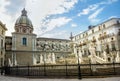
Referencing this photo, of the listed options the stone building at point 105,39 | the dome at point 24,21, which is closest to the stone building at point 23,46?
the dome at point 24,21

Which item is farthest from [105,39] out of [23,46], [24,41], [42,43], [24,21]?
[24,21]

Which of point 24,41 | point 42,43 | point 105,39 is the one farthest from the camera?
point 42,43

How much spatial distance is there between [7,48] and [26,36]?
7929 mm

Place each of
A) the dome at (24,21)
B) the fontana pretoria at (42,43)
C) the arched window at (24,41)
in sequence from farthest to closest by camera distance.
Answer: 1. the dome at (24,21)
2. the arched window at (24,41)
3. the fontana pretoria at (42,43)

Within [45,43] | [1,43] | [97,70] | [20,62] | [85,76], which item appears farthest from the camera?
[45,43]

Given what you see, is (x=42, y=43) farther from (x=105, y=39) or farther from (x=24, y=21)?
(x=105, y=39)

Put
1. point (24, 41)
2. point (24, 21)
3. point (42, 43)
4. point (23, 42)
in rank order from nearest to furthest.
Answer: point (23, 42) < point (24, 41) < point (24, 21) < point (42, 43)

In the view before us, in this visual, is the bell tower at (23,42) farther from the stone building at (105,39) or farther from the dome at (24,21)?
the stone building at (105,39)

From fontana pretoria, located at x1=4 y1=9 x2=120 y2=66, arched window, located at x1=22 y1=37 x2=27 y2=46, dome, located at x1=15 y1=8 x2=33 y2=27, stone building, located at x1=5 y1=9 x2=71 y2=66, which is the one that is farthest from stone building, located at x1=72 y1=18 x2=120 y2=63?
dome, located at x1=15 y1=8 x2=33 y2=27

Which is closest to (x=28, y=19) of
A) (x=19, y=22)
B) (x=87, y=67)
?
(x=19, y=22)

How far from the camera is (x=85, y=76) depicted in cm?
1519

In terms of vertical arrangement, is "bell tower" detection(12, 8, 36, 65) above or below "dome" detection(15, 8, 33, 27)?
below

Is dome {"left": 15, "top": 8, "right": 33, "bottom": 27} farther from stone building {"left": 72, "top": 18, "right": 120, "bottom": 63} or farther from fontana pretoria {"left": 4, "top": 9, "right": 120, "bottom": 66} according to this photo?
stone building {"left": 72, "top": 18, "right": 120, "bottom": 63}

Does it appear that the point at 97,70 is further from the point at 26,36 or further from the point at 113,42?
the point at 26,36
